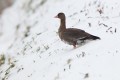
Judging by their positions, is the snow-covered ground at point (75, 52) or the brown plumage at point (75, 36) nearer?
the snow-covered ground at point (75, 52)

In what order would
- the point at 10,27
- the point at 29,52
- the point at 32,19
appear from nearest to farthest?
the point at 29,52 < the point at 32,19 < the point at 10,27

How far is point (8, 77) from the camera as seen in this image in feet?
40.0

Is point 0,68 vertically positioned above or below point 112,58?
below

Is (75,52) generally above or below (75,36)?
below

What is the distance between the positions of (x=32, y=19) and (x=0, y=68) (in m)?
8.36

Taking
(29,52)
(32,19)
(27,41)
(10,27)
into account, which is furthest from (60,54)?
(10,27)

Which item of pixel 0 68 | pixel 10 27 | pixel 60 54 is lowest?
pixel 10 27

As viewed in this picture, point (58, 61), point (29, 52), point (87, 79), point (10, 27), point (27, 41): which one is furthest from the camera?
point (10, 27)

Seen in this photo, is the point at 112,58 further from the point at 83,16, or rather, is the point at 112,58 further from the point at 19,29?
the point at 19,29

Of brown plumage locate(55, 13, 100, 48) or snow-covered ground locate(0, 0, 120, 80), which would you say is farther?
brown plumage locate(55, 13, 100, 48)

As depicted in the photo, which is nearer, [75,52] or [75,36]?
[75,52]

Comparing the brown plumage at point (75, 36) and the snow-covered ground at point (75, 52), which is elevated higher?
the brown plumage at point (75, 36)

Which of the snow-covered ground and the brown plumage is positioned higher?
the brown plumage

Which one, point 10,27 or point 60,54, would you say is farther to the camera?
point 10,27
